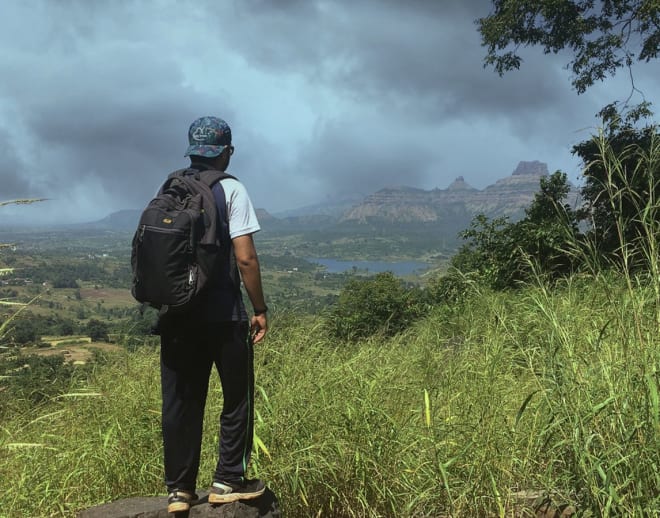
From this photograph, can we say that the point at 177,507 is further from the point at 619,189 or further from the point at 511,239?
the point at 511,239

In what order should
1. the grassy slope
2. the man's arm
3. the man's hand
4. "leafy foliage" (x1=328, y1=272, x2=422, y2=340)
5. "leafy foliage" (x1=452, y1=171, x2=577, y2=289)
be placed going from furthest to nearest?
"leafy foliage" (x1=328, y1=272, x2=422, y2=340), "leafy foliage" (x1=452, y1=171, x2=577, y2=289), the man's hand, the man's arm, the grassy slope

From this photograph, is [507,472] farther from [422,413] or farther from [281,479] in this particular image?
[281,479]

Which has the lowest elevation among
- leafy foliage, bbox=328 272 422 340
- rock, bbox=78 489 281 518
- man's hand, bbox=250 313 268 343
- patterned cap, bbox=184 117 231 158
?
leafy foliage, bbox=328 272 422 340

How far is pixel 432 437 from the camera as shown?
2.37 meters

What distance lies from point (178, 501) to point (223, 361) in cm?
72

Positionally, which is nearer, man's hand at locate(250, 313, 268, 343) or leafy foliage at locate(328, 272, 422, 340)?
man's hand at locate(250, 313, 268, 343)

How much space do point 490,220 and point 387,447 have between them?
12950 millimetres

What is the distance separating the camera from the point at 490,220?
14.4 m

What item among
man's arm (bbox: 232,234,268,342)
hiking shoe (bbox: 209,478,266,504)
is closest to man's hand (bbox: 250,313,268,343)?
man's arm (bbox: 232,234,268,342)

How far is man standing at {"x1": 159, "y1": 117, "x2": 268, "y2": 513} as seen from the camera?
7.34 ft

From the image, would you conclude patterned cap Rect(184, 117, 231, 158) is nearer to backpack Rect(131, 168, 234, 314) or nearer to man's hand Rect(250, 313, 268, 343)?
backpack Rect(131, 168, 234, 314)

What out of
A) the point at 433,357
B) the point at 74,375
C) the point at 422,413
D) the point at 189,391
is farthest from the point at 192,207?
the point at 74,375

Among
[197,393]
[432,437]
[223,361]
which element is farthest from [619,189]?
[197,393]

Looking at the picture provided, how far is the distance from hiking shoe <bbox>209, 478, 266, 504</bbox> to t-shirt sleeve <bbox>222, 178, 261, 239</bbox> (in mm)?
1238
